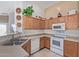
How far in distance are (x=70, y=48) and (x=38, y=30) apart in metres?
0.45

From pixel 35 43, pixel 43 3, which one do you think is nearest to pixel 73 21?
pixel 43 3

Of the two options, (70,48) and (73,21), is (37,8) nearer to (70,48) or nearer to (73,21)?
(73,21)

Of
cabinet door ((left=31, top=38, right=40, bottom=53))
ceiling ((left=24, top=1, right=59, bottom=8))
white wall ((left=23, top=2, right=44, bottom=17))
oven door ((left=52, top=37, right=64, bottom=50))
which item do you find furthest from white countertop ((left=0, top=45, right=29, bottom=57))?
ceiling ((left=24, top=1, right=59, bottom=8))

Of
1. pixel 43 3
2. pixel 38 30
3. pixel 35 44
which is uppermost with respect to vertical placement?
pixel 43 3

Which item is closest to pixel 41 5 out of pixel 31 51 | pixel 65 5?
pixel 65 5

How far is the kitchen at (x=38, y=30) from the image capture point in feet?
5.90

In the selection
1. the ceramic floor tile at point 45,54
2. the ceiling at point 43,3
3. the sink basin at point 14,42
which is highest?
the ceiling at point 43,3

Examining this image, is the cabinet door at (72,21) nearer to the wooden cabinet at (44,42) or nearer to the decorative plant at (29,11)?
the wooden cabinet at (44,42)

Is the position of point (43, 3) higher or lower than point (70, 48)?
higher

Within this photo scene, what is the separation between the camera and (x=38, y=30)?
1.83 meters

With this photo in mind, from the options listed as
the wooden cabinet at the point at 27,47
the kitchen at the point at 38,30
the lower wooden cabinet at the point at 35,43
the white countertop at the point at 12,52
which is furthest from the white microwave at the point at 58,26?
the white countertop at the point at 12,52

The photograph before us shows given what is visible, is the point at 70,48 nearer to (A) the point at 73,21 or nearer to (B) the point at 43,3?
(A) the point at 73,21

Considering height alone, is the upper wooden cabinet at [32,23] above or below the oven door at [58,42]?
above

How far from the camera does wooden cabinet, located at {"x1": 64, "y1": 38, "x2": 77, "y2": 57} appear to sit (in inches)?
70.3
